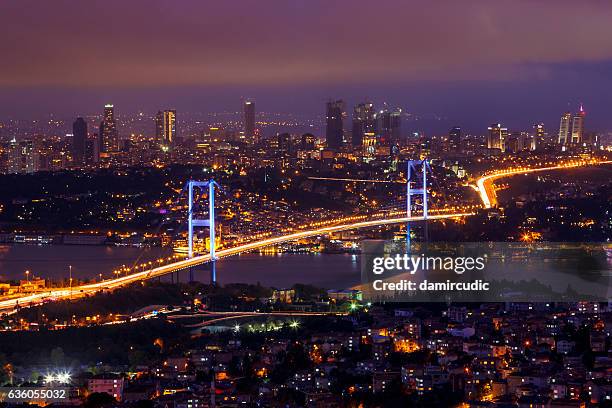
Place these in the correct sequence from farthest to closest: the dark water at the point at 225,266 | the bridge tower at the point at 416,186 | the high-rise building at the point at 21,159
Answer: the high-rise building at the point at 21,159 < the bridge tower at the point at 416,186 < the dark water at the point at 225,266

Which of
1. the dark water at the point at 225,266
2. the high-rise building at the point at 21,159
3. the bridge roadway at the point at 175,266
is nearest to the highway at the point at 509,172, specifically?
the bridge roadway at the point at 175,266

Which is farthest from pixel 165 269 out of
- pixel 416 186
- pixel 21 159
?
pixel 21 159

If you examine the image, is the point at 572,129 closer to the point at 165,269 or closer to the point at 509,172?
the point at 509,172

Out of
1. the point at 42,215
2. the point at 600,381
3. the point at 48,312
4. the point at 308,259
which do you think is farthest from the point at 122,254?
the point at 600,381

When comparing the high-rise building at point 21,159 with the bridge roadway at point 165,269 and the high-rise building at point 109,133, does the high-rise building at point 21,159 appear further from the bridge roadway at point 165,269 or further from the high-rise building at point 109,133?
the bridge roadway at point 165,269

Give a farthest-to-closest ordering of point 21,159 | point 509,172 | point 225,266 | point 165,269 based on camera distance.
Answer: point 21,159 → point 509,172 → point 225,266 → point 165,269

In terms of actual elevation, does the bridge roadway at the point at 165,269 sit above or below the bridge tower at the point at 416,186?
below

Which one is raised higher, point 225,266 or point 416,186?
point 416,186
